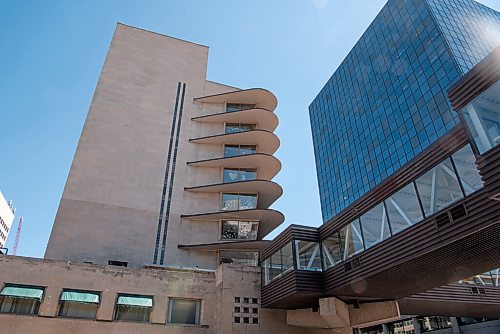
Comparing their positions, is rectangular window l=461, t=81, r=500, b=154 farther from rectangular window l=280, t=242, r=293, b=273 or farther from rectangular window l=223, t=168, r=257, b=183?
rectangular window l=223, t=168, r=257, b=183

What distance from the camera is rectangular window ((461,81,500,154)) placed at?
9.70m

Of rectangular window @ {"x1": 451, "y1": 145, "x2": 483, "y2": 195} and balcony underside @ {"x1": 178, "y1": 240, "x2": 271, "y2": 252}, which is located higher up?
balcony underside @ {"x1": 178, "y1": 240, "x2": 271, "y2": 252}

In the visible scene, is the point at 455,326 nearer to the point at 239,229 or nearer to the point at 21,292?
the point at 239,229

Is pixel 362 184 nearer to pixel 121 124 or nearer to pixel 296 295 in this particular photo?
pixel 121 124

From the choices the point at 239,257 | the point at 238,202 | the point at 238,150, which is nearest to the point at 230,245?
the point at 239,257

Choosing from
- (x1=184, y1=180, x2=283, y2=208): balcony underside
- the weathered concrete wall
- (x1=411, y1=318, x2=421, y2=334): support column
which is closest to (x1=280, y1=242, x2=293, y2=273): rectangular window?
the weathered concrete wall

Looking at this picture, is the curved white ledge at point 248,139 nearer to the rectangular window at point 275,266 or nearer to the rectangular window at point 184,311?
the rectangular window at point 275,266

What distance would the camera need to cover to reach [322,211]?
80312mm

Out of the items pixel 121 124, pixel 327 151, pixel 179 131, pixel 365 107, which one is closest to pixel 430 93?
pixel 365 107

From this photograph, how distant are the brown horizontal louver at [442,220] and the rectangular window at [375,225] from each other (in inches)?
92.9

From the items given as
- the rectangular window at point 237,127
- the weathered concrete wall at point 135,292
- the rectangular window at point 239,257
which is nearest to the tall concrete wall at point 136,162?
the rectangular window at point 237,127

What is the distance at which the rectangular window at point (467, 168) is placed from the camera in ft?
35.8

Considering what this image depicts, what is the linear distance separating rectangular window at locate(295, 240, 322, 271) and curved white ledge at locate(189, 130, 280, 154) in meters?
17.0

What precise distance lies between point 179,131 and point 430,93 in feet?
128
